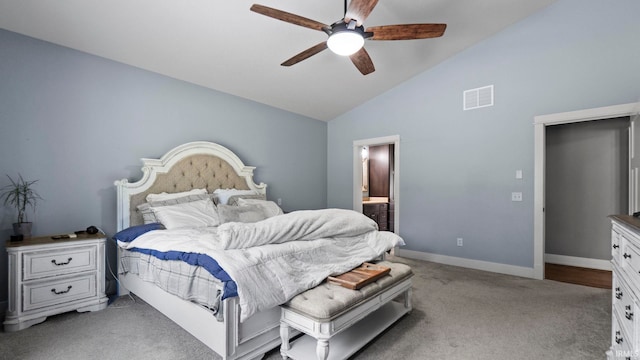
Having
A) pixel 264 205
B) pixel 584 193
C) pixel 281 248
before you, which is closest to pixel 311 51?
pixel 281 248

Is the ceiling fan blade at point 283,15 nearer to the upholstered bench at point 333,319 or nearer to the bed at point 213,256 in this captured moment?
the bed at point 213,256

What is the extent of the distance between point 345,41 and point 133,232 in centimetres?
254

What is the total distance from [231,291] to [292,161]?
3.63 m

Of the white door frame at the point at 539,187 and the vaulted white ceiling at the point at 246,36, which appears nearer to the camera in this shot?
the vaulted white ceiling at the point at 246,36

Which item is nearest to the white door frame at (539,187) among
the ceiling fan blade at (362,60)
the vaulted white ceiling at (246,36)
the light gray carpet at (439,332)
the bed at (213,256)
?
the light gray carpet at (439,332)

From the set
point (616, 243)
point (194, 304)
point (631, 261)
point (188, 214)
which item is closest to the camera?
point (631, 261)

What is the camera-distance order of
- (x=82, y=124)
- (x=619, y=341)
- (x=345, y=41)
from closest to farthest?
(x=619, y=341) → (x=345, y=41) → (x=82, y=124)

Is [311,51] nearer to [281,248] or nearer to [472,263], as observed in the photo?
[281,248]

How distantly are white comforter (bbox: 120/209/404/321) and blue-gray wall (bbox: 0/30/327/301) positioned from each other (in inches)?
29.6

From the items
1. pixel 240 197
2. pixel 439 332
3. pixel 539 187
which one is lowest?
pixel 439 332

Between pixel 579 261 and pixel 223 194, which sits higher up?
pixel 223 194

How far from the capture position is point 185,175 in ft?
11.9

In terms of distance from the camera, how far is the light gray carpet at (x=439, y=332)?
200 cm

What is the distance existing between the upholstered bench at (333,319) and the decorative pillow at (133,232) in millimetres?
1703
